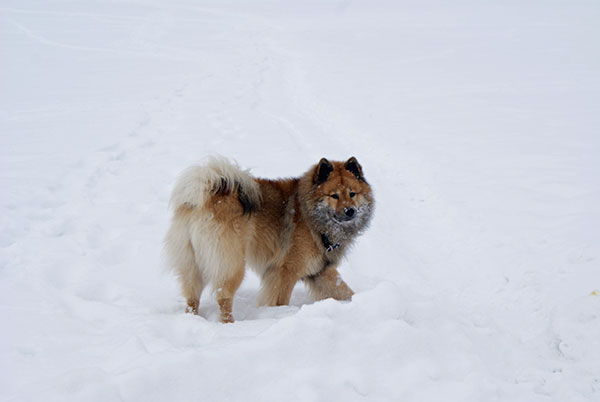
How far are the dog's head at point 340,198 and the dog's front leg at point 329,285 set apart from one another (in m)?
0.35

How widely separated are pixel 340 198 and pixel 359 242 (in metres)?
1.20

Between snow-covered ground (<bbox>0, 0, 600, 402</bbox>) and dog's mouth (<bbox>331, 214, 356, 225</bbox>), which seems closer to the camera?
snow-covered ground (<bbox>0, 0, 600, 402</bbox>)

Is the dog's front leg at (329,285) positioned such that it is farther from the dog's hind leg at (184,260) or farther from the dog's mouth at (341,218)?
the dog's hind leg at (184,260)

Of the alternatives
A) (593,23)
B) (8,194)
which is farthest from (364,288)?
(593,23)

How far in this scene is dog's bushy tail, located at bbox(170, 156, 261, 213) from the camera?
3303 mm

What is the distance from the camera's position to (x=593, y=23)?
61.5 ft

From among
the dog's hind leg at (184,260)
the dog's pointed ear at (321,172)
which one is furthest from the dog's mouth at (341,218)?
the dog's hind leg at (184,260)

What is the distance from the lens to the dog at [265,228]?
3.34m

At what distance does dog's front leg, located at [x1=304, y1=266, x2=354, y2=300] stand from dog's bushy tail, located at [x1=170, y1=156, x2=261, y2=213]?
872 millimetres

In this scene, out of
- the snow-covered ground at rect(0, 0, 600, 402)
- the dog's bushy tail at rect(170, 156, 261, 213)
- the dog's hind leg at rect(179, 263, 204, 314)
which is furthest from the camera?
the dog's hind leg at rect(179, 263, 204, 314)

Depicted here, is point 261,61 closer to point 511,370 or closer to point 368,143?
point 368,143

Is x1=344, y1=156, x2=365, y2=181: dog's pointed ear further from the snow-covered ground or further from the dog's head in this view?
the snow-covered ground

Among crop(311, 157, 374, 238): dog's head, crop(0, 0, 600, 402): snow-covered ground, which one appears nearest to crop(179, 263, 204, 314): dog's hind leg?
crop(0, 0, 600, 402): snow-covered ground

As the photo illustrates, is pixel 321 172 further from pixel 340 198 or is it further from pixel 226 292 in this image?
pixel 226 292
